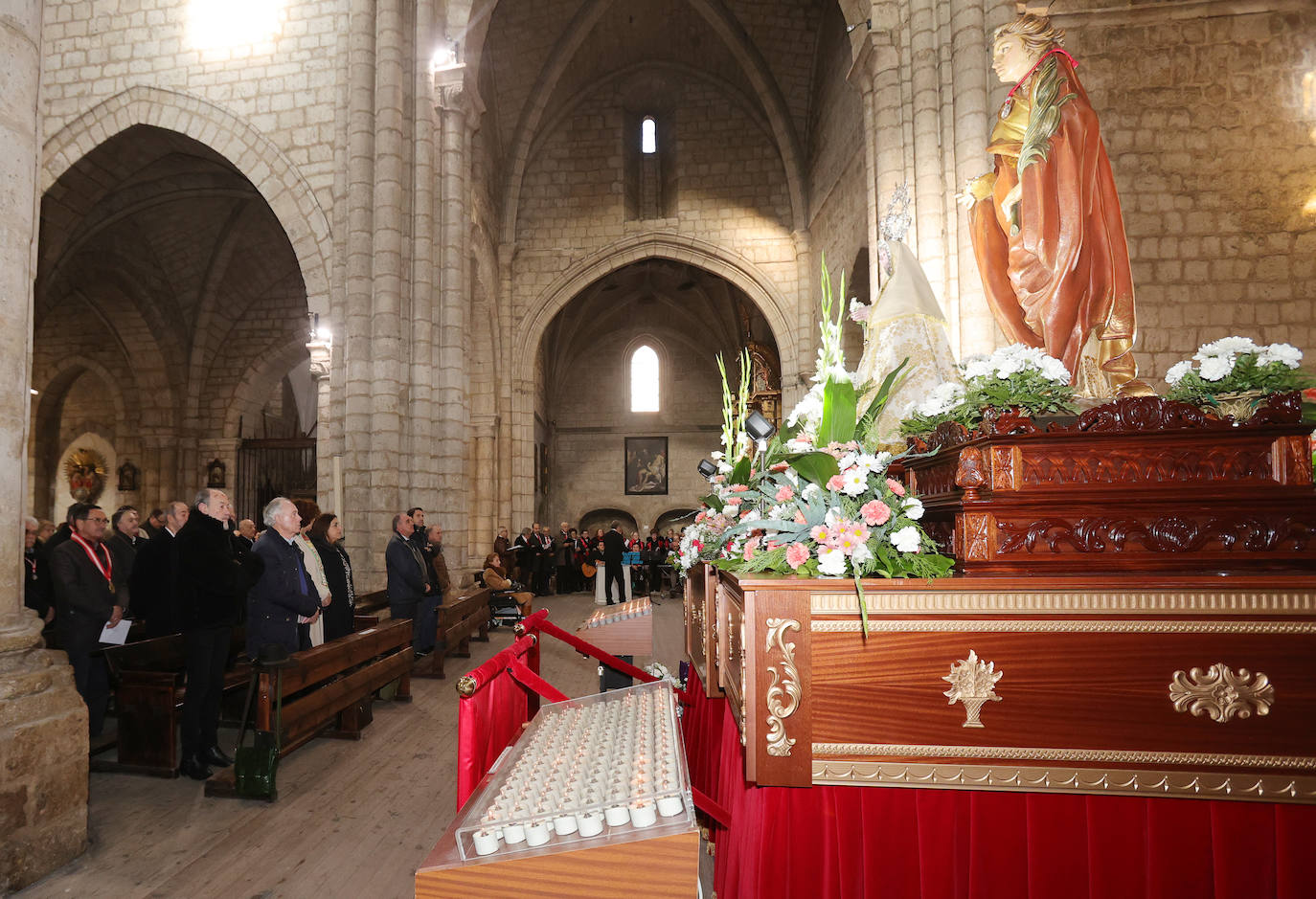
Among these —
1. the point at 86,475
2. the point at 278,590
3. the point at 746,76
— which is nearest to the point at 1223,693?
the point at 278,590

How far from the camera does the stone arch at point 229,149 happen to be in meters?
8.83

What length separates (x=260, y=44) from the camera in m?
9.17

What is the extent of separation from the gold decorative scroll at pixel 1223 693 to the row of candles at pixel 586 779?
3.45 feet

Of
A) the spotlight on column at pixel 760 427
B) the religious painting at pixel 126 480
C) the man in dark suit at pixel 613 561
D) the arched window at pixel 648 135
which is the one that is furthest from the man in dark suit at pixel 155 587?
the arched window at pixel 648 135

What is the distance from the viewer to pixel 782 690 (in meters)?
1.49

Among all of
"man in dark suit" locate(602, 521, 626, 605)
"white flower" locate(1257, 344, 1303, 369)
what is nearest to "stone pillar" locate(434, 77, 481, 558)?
"man in dark suit" locate(602, 521, 626, 605)

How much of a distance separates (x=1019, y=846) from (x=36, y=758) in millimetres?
3186

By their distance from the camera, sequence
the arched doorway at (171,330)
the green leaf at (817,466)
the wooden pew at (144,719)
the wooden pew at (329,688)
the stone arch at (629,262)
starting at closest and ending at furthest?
the green leaf at (817,466) → the wooden pew at (329,688) → the wooden pew at (144,719) → the arched doorway at (171,330) → the stone arch at (629,262)

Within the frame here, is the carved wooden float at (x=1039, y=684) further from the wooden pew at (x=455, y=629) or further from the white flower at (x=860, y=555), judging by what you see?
the wooden pew at (x=455, y=629)

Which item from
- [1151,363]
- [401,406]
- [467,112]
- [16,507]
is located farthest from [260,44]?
[1151,363]

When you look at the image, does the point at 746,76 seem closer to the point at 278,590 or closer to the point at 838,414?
the point at 278,590

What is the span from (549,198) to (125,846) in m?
15.2

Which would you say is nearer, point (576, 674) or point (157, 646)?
point (157, 646)

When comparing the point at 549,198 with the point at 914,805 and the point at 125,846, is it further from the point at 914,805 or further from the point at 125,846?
the point at 914,805
